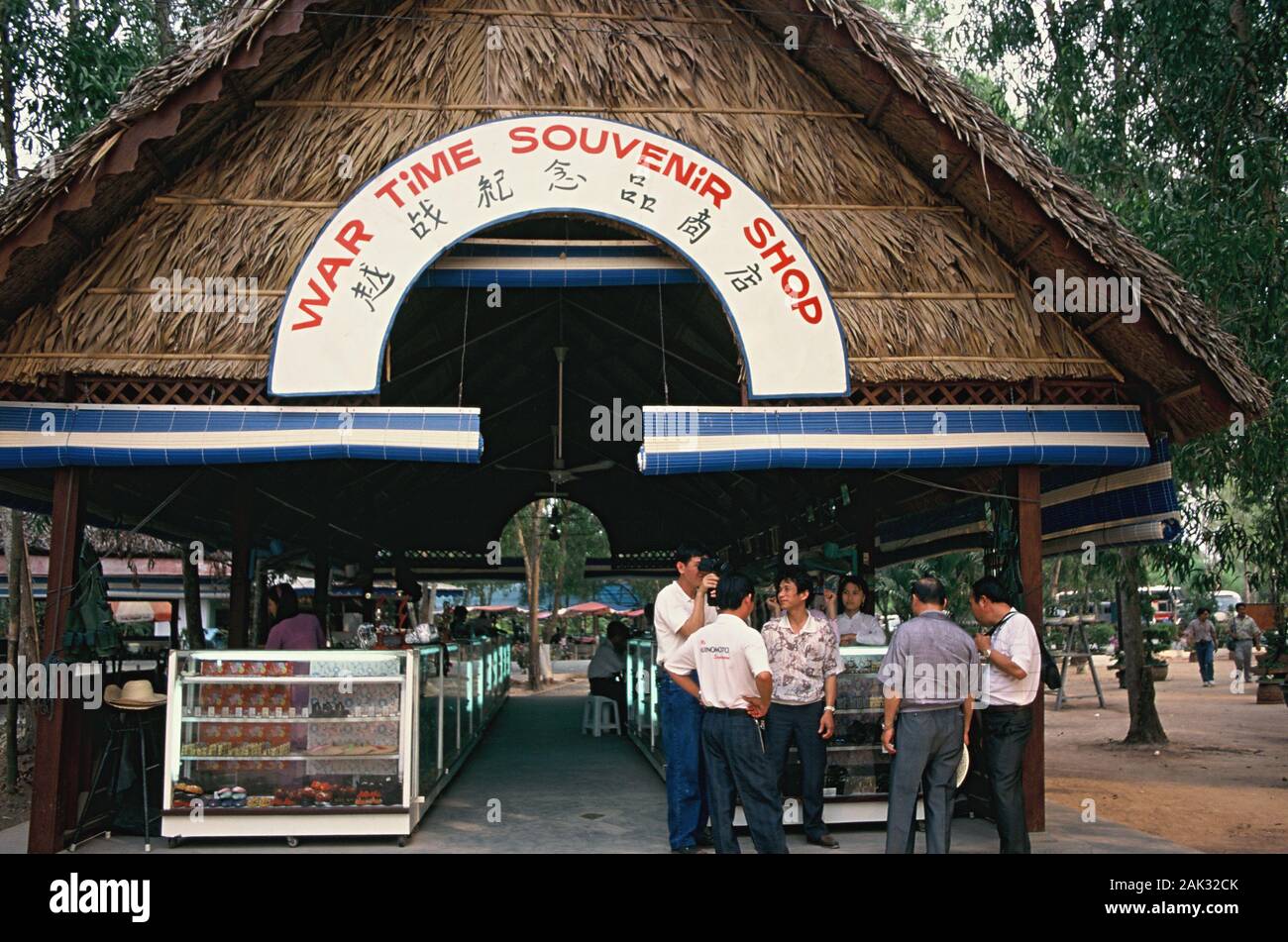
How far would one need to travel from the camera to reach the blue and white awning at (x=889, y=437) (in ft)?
26.5

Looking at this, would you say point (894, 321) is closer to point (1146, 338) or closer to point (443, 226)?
point (1146, 338)

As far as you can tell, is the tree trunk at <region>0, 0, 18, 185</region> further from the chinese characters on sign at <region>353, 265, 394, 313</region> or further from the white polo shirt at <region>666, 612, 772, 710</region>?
the white polo shirt at <region>666, 612, 772, 710</region>

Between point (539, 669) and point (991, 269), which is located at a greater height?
point (991, 269)

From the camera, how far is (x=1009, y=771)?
6930 mm

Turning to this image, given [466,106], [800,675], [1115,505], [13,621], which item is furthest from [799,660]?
[13,621]

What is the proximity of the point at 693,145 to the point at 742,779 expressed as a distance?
15.2 ft

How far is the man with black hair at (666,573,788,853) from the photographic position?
6.59 m

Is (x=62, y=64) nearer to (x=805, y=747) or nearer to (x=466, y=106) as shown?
(x=466, y=106)

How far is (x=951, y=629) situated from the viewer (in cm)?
661

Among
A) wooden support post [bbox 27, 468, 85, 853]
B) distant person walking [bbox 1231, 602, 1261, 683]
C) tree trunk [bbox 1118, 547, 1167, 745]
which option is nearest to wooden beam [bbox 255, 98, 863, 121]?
wooden support post [bbox 27, 468, 85, 853]
